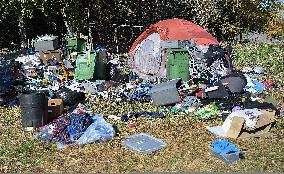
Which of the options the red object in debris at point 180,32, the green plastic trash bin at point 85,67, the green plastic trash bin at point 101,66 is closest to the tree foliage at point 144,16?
the red object in debris at point 180,32

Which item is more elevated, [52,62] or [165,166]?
[52,62]

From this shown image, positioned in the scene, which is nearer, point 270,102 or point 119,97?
point 270,102

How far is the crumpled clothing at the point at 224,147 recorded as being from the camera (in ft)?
25.5

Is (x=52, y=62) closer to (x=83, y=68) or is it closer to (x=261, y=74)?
(x=83, y=68)

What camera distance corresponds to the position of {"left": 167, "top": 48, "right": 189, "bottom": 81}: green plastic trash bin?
13.2 metres

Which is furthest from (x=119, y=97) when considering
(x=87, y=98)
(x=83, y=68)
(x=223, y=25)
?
(x=223, y=25)

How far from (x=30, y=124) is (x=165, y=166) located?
3.26 metres

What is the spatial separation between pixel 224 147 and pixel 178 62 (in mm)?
5660

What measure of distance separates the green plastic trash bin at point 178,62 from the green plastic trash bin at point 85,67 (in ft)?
7.79

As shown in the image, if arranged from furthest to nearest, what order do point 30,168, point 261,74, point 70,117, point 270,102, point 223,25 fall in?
point 223,25 < point 261,74 < point 270,102 < point 70,117 < point 30,168

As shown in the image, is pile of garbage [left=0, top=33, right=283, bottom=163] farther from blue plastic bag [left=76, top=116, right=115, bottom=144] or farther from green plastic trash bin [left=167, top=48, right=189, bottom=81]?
green plastic trash bin [left=167, top=48, right=189, bottom=81]

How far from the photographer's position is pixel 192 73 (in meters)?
13.2

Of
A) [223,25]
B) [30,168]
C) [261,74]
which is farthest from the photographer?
[223,25]

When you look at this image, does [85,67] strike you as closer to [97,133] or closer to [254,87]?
[97,133]
